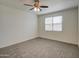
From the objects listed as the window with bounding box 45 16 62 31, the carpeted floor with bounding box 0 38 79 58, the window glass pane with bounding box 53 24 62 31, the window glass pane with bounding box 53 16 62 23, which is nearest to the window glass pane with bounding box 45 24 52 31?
the window with bounding box 45 16 62 31

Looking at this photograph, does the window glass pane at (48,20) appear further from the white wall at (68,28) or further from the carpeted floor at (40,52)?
the carpeted floor at (40,52)

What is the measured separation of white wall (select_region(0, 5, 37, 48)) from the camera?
401cm

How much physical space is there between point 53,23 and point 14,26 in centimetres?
330

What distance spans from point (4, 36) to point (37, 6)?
2600 millimetres

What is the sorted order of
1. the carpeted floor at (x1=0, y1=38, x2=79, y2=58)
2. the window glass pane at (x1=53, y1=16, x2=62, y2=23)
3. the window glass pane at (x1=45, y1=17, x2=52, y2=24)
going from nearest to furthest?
the carpeted floor at (x1=0, y1=38, x2=79, y2=58) < the window glass pane at (x1=53, y1=16, x2=62, y2=23) < the window glass pane at (x1=45, y1=17, x2=52, y2=24)

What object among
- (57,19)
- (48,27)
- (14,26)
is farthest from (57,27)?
(14,26)

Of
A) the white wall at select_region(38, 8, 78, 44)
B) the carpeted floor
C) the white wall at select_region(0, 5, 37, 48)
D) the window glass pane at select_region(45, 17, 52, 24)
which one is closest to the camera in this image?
the carpeted floor

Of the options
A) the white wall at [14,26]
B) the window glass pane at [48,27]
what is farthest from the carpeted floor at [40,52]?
the window glass pane at [48,27]

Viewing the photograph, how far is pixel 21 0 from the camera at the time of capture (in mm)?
3410

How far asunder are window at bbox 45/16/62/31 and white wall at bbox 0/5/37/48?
144cm

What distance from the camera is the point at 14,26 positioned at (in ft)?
15.4

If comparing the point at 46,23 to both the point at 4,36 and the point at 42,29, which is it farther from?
the point at 4,36

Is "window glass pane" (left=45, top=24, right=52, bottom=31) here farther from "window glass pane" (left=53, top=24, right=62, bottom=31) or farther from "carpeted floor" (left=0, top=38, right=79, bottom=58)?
"carpeted floor" (left=0, top=38, right=79, bottom=58)

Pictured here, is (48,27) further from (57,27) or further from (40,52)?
(40,52)
